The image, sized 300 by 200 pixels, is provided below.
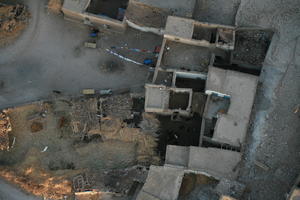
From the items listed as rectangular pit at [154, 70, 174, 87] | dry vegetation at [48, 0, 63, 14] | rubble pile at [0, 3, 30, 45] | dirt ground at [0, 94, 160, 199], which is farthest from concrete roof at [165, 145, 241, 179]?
rubble pile at [0, 3, 30, 45]

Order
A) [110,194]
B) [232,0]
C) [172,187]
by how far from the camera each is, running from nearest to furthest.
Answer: [172,187] < [110,194] < [232,0]

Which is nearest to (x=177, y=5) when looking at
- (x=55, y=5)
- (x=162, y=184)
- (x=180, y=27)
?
(x=180, y=27)

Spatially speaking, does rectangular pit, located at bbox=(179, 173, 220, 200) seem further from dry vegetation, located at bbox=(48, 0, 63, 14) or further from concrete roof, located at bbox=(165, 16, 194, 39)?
dry vegetation, located at bbox=(48, 0, 63, 14)

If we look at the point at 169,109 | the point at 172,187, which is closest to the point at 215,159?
the point at 172,187

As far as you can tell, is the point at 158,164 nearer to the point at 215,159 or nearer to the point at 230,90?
the point at 215,159

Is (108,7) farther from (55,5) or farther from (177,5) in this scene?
(177,5)

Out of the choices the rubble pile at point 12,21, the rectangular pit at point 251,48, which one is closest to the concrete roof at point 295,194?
the rectangular pit at point 251,48

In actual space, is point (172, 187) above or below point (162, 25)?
below
